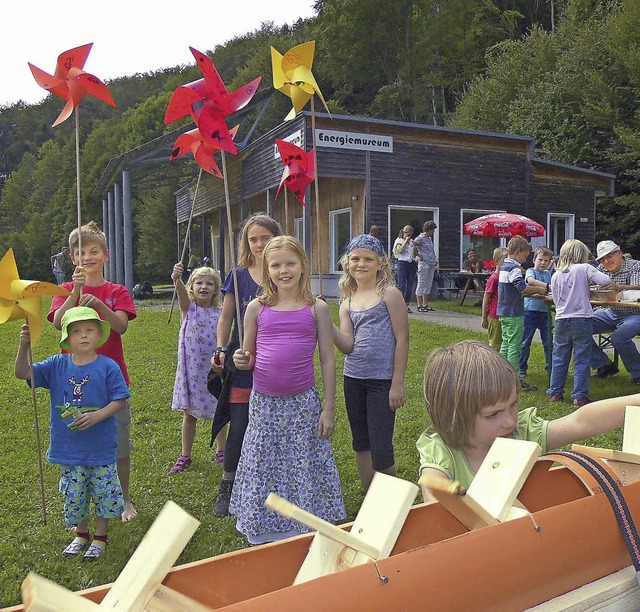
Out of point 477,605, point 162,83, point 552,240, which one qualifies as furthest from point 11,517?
point 162,83

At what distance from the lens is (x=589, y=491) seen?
1472 millimetres

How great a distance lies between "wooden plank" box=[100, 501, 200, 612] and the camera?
91 cm

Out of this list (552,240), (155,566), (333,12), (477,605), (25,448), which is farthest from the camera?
(333,12)

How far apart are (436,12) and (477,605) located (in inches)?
2017

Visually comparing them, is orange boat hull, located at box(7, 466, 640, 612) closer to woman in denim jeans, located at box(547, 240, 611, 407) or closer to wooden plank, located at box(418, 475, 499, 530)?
wooden plank, located at box(418, 475, 499, 530)

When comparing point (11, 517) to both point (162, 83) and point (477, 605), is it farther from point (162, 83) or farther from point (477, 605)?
point (162, 83)

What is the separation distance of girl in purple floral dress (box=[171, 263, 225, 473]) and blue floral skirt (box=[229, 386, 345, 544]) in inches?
52.3

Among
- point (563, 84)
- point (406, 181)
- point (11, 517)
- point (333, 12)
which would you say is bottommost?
point (11, 517)

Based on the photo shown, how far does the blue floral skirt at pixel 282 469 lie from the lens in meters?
3.25

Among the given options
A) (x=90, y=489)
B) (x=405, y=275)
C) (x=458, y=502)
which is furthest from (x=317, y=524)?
(x=405, y=275)

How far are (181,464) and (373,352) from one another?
6.04 ft

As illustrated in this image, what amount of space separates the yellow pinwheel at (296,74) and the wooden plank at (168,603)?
4.00 metres

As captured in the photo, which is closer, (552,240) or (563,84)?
(552,240)

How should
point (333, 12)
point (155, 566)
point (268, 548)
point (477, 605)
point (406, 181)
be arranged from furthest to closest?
point (333, 12) < point (406, 181) < point (268, 548) < point (477, 605) < point (155, 566)
